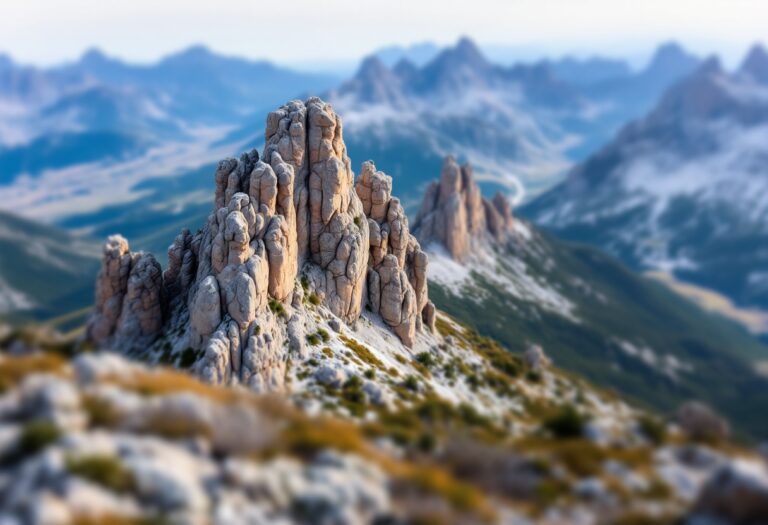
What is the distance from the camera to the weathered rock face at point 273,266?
84438 mm

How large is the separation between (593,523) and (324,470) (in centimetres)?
2035

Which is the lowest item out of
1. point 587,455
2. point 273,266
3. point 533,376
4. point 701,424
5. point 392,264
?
point 587,455

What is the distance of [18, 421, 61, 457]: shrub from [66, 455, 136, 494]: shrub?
2735 millimetres

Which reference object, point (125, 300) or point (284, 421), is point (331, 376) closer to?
point (125, 300)

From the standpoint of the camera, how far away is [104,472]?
3222cm

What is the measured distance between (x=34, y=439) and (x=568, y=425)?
4878 centimetres

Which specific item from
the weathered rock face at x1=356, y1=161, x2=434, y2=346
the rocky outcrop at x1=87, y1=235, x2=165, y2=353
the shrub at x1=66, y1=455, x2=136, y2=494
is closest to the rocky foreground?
the shrub at x1=66, y1=455, x2=136, y2=494

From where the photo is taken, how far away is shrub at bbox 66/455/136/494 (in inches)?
1254

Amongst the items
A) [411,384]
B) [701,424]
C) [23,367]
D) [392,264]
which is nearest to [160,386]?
[23,367]

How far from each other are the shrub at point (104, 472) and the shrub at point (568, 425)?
4233 cm

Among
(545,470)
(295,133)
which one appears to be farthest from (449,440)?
(295,133)

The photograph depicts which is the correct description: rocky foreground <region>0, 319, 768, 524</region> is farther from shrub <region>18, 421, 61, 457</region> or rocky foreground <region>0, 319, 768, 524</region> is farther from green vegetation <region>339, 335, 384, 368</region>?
green vegetation <region>339, 335, 384, 368</region>

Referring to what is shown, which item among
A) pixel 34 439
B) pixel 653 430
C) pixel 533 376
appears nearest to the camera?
pixel 34 439

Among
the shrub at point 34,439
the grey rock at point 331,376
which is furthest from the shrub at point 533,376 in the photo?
the shrub at point 34,439
